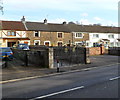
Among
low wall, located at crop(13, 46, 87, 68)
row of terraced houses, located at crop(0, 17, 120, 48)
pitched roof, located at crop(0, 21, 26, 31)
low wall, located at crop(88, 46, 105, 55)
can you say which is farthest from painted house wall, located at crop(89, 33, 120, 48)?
low wall, located at crop(13, 46, 87, 68)

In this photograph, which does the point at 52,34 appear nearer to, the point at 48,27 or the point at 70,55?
the point at 48,27

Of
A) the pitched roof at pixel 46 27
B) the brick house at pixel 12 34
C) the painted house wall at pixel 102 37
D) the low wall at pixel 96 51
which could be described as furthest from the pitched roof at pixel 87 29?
the low wall at pixel 96 51

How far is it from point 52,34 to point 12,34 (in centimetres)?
1017

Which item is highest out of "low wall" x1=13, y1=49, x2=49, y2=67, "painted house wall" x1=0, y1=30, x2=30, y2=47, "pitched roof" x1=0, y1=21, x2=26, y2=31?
"pitched roof" x1=0, y1=21, x2=26, y2=31

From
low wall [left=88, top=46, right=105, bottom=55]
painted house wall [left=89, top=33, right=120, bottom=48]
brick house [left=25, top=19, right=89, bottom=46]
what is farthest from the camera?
painted house wall [left=89, top=33, right=120, bottom=48]

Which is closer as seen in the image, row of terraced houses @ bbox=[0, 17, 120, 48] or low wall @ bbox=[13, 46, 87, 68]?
low wall @ bbox=[13, 46, 87, 68]

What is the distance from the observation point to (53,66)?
17.1 meters

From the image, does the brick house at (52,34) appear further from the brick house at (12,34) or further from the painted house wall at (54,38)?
the brick house at (12,34)

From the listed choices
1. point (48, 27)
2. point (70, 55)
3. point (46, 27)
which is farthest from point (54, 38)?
point (70, 55)

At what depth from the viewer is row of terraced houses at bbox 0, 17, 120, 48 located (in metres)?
39.9

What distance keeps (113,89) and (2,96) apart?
489 cm

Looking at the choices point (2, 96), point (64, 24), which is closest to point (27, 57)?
point (2, 96)

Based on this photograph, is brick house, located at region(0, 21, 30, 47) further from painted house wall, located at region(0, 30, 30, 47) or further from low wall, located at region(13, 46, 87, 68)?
low wall, located at region(13, 46, 87, 68)

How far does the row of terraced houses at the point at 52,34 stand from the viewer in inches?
1569
